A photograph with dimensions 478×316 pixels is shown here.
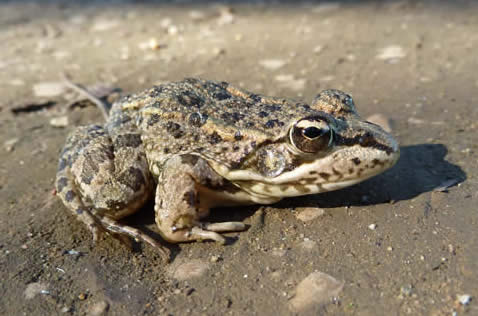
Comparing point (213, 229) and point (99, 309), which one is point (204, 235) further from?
point (99, 309)

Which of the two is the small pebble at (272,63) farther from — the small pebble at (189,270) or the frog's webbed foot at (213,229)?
the small pebble at (189,270)

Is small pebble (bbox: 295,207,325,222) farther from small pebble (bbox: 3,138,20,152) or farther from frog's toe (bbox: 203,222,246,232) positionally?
small pebble (bbox: 3,138,20,152)

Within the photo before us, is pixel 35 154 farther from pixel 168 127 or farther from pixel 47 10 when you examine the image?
pixel 47 10

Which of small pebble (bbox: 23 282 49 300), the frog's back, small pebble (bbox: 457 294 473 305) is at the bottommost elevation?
small pebble (bbox: 23 282 49 300)

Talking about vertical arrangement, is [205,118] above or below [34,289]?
above

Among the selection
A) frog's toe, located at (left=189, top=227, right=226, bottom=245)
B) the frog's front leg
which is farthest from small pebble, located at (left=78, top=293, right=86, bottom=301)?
frog's toe, located at (left=189, top=227, right=226, bottom=245)

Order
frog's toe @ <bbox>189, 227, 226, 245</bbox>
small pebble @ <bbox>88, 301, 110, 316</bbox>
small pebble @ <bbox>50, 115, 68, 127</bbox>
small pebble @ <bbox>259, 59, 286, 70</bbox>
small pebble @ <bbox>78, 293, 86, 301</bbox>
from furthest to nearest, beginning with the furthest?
small pebble @ <bbox>259, 59, 286, 70</bbox> → small pebble @ <bbox>50, 115, 68, 127</bbox> → frog's toe @ <bbox>189, 227, 226, 245</bbox> → small pebble @ <bbox>78, 293, 86, 301</bbox> → small pebble @ <bbox>88, 301, 110, 316</bbox>

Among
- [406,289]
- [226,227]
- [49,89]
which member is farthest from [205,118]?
[49,89]
